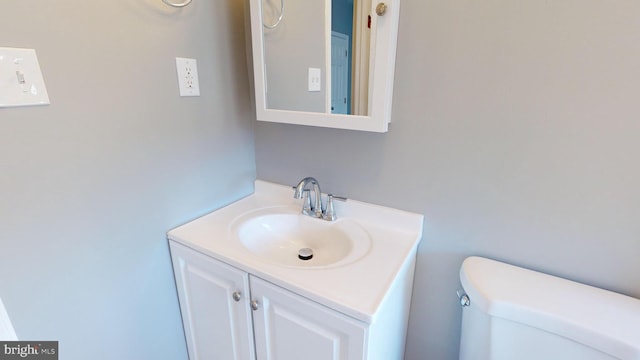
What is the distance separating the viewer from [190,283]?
1.04 m

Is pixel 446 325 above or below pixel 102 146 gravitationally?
below

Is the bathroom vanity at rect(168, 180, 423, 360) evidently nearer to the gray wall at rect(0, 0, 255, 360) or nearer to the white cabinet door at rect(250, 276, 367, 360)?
the white cabinet door at rect(250, 276, 367, 360)

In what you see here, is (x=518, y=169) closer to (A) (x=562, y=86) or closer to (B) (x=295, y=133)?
(A) (x=562, y=86)

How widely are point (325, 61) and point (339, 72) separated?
78 millimetres

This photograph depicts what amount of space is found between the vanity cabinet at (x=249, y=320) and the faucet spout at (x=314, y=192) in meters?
0.35

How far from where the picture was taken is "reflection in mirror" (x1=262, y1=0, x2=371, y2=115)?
92 centimetres

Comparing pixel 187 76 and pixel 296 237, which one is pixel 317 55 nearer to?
pixel 187 76

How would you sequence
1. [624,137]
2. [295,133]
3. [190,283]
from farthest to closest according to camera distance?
1. [295,133]
2. [190,283]
3. [624,137]

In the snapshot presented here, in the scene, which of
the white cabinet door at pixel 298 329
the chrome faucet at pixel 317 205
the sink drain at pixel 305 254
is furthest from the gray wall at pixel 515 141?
the white cabinet door at pixel 298 329

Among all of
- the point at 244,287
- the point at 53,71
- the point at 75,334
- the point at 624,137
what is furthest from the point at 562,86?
the point at 75,334

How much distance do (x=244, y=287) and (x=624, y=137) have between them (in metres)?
1.08

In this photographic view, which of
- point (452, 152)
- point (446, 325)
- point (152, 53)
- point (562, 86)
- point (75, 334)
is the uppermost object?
point (152, 53)

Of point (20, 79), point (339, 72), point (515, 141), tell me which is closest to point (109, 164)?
point (20, 79)

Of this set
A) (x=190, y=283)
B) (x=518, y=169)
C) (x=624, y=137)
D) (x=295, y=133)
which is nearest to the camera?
(x=624, y=137)
